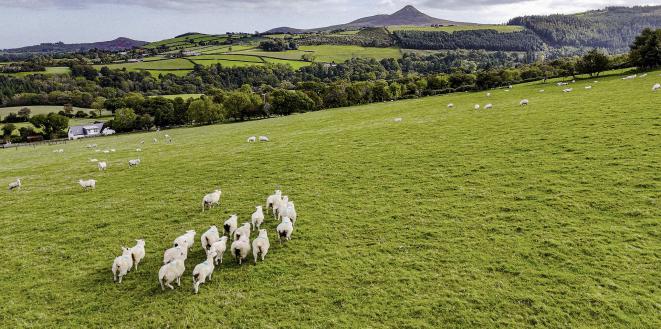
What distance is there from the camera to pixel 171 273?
1234cm

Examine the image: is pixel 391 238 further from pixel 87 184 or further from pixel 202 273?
pixel 87 184

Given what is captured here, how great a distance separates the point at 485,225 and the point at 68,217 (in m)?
22.1

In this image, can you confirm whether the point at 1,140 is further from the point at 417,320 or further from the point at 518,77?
the point at 518,77

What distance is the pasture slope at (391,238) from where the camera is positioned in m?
10.9

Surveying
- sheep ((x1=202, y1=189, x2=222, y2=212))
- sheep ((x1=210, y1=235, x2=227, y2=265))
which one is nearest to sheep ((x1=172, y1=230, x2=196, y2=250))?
sheep ((x1=210, y1=235, x2=227, y2=265))

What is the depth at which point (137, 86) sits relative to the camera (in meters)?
174

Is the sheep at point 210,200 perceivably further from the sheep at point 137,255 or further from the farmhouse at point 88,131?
the farmhouse at point 88,131

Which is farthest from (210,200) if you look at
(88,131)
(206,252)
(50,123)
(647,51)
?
(50,123)

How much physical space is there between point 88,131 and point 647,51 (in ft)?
450

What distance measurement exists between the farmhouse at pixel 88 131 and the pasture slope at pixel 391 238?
8083 cm

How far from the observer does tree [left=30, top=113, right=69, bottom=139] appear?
98.3 m

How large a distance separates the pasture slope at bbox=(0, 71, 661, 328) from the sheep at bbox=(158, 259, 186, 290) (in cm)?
37

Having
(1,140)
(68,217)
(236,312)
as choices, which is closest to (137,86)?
(1,140)

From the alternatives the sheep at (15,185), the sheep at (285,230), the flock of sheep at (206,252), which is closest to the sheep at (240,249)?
the flock of sheep at (206,252)
